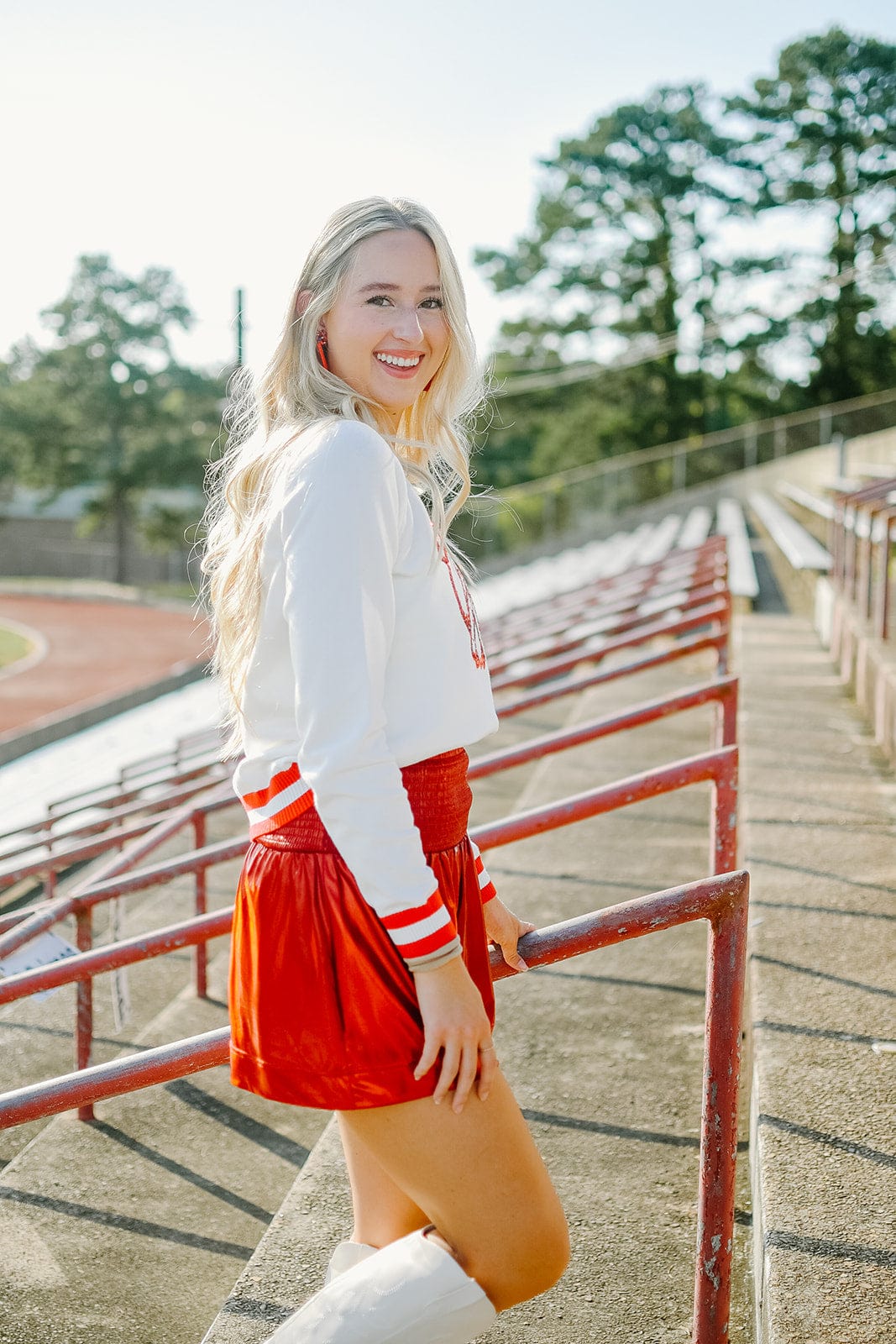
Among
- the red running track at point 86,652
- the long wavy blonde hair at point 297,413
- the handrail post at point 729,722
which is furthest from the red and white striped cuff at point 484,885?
the red running track at point 86,652

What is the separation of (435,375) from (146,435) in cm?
4621

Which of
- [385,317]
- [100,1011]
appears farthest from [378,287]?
[100,1011]

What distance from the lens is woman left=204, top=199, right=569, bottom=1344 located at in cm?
140

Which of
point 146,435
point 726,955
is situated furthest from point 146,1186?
point 146,435

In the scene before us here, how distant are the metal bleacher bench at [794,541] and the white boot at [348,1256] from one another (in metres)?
6.78

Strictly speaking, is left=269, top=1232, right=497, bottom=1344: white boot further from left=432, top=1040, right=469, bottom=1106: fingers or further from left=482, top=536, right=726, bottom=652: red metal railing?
left=482, top=536, right=726, bottom=652: red metal railing

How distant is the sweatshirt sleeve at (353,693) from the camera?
1.39m

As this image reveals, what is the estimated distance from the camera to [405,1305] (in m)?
1.46

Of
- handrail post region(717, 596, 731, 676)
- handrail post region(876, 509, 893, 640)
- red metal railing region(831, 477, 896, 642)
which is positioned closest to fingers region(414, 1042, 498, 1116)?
handrail post region(717, 596, 731, 676)

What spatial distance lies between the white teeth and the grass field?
2883 centimetres

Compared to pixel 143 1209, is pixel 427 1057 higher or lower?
higher

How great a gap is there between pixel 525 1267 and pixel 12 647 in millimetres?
32458

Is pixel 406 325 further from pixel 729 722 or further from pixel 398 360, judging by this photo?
pixel 729 722

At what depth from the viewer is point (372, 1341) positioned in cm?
147
